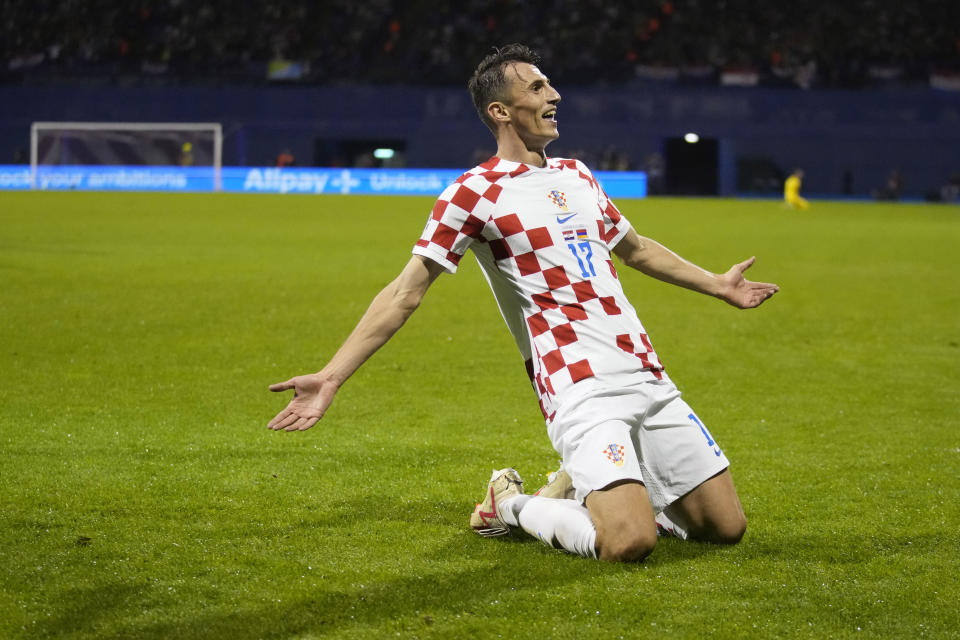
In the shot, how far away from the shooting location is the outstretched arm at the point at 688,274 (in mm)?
4223

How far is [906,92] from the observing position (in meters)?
41.3

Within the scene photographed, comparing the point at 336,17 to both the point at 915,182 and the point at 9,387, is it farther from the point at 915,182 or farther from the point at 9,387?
the point at 9,387

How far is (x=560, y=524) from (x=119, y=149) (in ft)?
113

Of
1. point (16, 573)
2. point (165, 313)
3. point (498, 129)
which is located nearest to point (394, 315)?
point (498, 129)

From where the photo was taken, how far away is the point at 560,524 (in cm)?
380

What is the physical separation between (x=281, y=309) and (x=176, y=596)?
6.96 m

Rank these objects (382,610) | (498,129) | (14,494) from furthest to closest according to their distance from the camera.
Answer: (14,494) < (498,129) < (382,610)

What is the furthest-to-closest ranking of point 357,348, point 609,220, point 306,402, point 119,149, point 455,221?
1. point 119,149
2. point 609,220
3. point 455,221
4. point 357,348
5. point 306,402

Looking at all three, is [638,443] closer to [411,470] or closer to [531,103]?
[531,103]

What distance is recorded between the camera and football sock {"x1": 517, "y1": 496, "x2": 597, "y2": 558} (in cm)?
372

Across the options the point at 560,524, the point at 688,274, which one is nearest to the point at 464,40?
the point at 688,274

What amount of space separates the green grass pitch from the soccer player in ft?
0.46

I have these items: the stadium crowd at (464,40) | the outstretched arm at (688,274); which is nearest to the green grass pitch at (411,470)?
the outstretched arm at (688,274)

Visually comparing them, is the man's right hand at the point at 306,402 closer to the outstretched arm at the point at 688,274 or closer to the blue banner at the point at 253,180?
the outstretched arm at the point at 688,274
